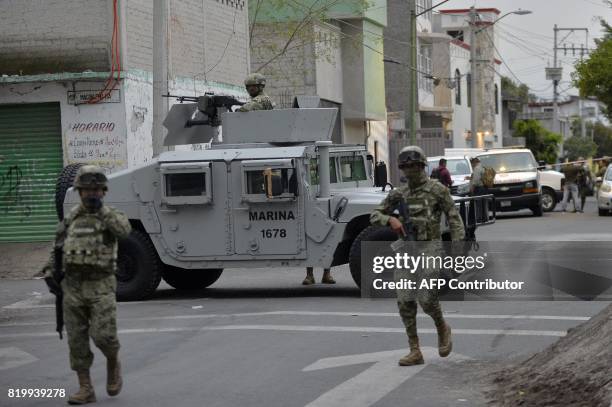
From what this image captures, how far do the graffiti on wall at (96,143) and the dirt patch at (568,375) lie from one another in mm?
16176

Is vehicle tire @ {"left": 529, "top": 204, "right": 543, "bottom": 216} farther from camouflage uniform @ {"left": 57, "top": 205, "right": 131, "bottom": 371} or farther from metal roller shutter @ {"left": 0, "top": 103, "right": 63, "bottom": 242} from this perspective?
camouflage uniform @ {"left": 57, "top": 205, "right": 131, "bottom": 371}

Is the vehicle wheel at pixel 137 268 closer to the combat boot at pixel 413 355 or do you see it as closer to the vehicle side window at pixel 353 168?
the vehicle side window at pixel 353 168

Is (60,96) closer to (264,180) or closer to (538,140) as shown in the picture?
(264,180)

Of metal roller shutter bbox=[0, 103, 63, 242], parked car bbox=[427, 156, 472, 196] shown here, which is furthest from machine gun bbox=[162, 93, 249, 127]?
parked car bbox=[427, 156, 472, 196]

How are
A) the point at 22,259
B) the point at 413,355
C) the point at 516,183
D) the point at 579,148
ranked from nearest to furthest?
the point at 413,355, the point at 22,259, the point at 516,183, the point at 579,148

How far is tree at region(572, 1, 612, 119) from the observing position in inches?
1844

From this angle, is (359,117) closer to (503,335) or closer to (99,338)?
(503,335)

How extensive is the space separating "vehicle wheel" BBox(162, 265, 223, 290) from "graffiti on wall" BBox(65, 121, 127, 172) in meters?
7.99

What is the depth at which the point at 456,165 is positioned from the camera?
3575 centimetres

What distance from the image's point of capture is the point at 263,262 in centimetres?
1558

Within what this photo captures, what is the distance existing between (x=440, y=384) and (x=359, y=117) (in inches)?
1397

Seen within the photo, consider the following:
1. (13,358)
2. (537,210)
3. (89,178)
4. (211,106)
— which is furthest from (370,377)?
(537,210)

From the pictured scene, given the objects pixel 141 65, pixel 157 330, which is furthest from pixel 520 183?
pixel 157 330

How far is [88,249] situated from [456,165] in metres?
27.7
